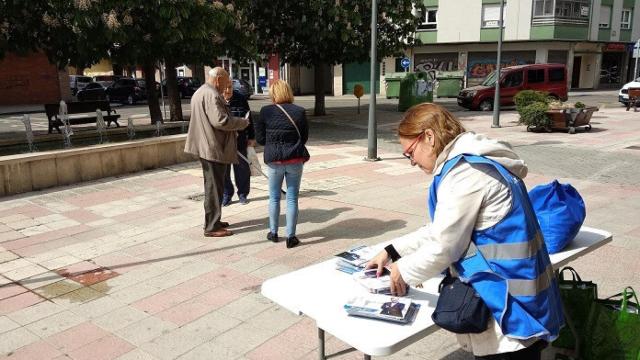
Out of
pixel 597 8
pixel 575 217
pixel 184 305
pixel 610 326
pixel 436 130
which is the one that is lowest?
pixel 184 305

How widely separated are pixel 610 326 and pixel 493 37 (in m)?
35.4

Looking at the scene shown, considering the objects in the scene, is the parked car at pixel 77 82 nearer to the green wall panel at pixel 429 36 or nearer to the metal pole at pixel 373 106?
the green wall panel at pixel 429 36

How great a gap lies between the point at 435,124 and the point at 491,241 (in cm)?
51

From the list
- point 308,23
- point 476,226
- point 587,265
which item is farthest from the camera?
point 308,23

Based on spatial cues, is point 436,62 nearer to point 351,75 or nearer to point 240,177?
point 351,75

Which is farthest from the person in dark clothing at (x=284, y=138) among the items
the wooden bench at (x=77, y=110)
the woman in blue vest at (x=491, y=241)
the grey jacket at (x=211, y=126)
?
the wooden bench at (x=77, y=110)

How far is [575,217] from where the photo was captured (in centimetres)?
304

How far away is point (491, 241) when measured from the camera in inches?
80.7

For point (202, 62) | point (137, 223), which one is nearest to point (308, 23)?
point (202, 62)

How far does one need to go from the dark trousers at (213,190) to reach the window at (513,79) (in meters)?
20.0

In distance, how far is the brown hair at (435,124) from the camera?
2191 millimetres

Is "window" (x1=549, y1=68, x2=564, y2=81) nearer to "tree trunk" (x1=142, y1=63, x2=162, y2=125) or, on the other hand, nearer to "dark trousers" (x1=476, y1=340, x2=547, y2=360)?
"tree trunk" (x1=142, y1=63, x2=162, y2=125)

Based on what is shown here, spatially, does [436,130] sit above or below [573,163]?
above

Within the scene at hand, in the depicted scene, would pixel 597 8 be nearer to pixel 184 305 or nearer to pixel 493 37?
pixel 493 37
